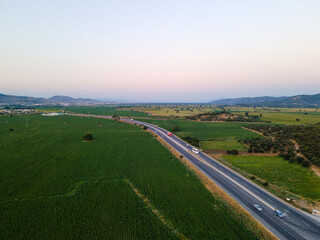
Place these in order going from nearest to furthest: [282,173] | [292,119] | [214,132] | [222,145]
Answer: [282,173] < [222,145] < [214,132] < [292,119]

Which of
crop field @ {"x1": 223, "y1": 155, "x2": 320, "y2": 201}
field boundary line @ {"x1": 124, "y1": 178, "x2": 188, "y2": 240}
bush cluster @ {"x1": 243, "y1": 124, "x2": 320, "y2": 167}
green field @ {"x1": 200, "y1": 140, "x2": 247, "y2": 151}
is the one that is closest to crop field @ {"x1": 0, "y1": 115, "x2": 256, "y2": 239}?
field boundary line @ {"x1": 124, "y1": 178, "x2": 188, "y2": 240}

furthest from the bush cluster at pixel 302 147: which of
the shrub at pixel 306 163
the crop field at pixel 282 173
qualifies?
the crop field at pixel 282 173

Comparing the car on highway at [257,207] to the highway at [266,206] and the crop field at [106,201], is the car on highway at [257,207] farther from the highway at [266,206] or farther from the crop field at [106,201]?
the crop field at [106,201]

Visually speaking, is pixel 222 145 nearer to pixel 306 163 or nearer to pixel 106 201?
pixel 306 163

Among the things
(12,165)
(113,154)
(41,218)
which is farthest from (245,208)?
(12,165)

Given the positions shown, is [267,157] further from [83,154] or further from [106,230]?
[83,154]

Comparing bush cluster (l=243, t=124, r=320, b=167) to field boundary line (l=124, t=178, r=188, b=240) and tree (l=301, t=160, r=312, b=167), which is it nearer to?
tree (l=301, t=160, r=312, b=167)

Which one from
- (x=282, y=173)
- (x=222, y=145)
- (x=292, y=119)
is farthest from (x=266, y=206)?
(x=292, y=119)
